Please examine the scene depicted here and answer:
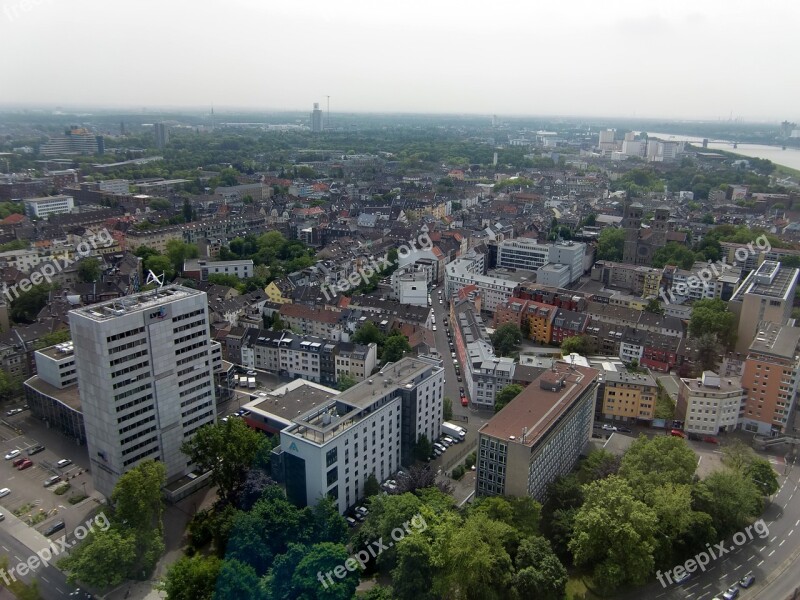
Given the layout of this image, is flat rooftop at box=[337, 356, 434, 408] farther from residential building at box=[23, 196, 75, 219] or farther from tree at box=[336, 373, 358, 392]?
residential building at box=[23, 196, 75, 219]

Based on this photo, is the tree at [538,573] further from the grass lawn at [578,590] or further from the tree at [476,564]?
the grass lawn at [578,590]

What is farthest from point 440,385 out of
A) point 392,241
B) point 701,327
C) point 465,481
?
point 392,241

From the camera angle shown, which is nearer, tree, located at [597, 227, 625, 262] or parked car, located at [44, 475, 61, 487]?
parked car, located at [44, 475, 61, 487]

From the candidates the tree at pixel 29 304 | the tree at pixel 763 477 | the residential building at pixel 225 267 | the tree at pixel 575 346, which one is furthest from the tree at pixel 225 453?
the residential building at pixel 225 267

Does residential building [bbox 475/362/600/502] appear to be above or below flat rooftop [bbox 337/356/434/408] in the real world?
below

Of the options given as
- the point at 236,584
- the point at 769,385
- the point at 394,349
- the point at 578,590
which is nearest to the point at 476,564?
the point at 578,590

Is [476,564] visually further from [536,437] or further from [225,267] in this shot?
[225,267]

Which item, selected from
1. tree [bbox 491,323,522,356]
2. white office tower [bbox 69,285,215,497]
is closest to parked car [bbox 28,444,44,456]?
white office tower [bbox 69,285,215,497]
